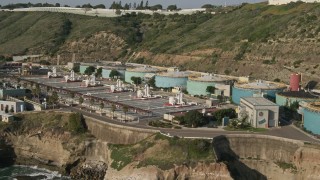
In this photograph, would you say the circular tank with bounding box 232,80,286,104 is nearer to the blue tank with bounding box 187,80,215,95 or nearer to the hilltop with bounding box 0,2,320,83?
the blue tank with bounding box 187,80,215,95

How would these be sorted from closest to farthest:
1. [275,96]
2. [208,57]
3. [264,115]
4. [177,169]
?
[177,169]
[264,115]
[275,96]
[208,57]

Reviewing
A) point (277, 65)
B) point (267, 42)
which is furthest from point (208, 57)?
point (277, 65)

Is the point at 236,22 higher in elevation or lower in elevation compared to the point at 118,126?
higher

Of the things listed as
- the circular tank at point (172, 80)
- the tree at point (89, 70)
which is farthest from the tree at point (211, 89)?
the tree at point (89, 70)

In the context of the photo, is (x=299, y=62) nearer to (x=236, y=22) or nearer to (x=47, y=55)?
(x=236, y=22)

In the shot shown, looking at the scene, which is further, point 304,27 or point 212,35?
point 212,35

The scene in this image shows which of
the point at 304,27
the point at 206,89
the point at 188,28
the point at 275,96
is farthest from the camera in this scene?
the point at 188,28

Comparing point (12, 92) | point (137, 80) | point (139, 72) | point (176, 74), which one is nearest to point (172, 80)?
point (176, 74)

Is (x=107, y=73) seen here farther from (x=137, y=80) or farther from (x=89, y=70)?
(x=137, y=80)
